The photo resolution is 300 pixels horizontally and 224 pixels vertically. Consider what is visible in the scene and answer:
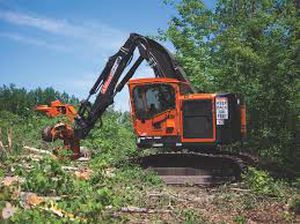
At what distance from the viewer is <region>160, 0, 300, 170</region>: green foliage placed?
18.1 metres

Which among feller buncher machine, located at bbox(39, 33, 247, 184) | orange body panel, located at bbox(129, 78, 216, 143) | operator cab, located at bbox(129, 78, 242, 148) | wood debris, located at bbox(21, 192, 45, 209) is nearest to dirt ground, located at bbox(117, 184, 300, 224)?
wood debris, located at bbox(21, 192, 45, 209)

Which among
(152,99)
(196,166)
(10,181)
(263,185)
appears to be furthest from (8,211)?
(152,99)

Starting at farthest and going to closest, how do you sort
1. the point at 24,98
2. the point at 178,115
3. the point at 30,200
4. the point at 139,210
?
the point at 24,98, the point at 178,115, the point at 139,210, the point at 30,200

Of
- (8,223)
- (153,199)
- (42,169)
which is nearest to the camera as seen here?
(8,223)

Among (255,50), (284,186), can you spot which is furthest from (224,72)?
(284,186)

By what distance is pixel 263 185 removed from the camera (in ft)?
45.4

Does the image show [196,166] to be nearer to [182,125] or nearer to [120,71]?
[182,125]

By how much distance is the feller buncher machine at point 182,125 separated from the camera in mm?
16391

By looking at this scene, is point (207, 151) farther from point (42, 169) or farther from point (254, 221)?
point (42, 169)

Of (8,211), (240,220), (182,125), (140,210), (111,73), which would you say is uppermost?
(111,73)

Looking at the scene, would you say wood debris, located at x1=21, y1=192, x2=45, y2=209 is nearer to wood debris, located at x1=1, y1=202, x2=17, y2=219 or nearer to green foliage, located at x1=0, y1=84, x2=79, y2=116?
wood debris, located at x1=1, y1=202, x2=17, y2=219

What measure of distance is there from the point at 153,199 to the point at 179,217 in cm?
166

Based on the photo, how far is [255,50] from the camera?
64.4 ft

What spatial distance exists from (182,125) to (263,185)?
11.9 feet
